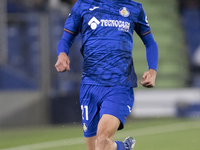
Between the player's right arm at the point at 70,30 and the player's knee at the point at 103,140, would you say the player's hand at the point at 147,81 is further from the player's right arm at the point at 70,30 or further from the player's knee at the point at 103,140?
the player's right arm at the point at 70,30

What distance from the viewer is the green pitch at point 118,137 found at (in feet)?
25.6

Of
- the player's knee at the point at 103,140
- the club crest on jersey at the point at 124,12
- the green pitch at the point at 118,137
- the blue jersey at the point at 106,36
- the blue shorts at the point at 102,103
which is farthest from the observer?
the green pitch at the point at 118,137

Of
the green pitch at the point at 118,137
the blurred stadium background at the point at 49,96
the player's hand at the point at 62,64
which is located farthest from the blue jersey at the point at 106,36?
the blurred stadium background at the point at 49,96

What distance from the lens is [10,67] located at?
1191 centimetres

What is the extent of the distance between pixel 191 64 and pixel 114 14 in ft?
41.5

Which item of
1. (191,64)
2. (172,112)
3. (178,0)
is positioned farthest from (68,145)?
(178,0)

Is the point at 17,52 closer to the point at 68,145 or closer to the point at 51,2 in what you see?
the point at 51,2

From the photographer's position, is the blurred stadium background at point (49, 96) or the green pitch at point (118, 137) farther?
the blurred stadium background at point (49, 96)

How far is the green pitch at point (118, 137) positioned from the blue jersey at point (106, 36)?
11.1ft

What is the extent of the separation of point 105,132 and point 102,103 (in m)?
0.32

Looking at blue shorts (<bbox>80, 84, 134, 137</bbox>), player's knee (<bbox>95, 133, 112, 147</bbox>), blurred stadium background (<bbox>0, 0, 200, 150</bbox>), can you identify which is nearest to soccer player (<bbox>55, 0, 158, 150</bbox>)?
blue shorts (<bbox>80, 84, 134, 137</bbox>)

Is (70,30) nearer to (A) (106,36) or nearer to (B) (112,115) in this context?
(A) (106,36)

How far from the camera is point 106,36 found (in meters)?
4.27

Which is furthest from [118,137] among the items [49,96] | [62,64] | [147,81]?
[62,64]
